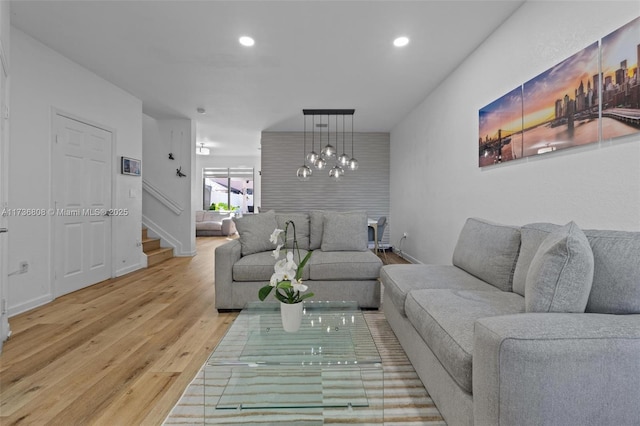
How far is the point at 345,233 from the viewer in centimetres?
325

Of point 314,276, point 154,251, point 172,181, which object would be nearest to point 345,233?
point 314,276

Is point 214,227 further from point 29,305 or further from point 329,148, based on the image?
point 29,305

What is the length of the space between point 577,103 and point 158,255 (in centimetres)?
573

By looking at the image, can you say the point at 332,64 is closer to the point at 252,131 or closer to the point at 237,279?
the point at 237,279

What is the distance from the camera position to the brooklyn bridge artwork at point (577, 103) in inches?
62.1

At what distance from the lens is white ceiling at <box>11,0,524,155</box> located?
2.49 metres

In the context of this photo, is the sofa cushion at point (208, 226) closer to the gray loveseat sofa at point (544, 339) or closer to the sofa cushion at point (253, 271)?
the sofa cushion at point (253, 271)

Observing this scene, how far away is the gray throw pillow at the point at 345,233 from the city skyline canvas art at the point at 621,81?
2069 mm

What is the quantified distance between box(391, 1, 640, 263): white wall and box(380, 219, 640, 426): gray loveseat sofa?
1.30ft

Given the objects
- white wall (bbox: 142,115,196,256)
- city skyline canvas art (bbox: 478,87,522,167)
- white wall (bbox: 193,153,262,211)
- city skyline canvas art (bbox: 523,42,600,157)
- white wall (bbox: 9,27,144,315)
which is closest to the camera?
city skyline canvas art (bbox: 523,42,600,157)

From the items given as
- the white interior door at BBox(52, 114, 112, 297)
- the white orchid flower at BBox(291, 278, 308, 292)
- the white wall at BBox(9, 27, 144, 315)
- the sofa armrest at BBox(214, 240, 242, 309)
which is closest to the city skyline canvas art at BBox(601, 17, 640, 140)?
the white orchid flower at BBox(291, 278, 308, 292)

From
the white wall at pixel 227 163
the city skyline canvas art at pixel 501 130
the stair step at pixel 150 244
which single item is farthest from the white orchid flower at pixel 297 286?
the white wall at pixel 227 163

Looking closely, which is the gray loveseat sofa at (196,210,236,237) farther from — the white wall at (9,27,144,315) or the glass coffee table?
the glass coffee table

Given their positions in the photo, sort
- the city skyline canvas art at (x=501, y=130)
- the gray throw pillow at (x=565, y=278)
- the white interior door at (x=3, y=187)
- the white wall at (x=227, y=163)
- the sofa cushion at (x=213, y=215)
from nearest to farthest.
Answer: the gray throw pillow at (x=565, y=278) < the white interior door at (x=3, y=187) < the city skyline canvas art at (x=501, y=130) < the sofa cushion at (x=213, y=215) < the white wall at (x=227, y=163)
